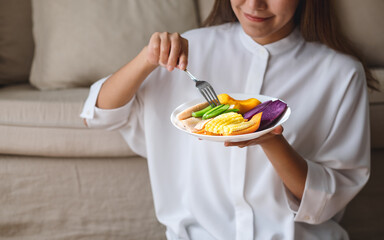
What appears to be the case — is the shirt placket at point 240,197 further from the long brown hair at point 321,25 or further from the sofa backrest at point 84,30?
the sofa backrest at point 84,30

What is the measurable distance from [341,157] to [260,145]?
22 cm

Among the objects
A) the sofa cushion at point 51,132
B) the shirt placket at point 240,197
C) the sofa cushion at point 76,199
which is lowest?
the sofa cushion at point 76,199

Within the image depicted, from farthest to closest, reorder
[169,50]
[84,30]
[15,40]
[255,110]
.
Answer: [15,40]
[84,30]
[169,50]
[255,110]

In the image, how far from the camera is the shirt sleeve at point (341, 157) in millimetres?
1072

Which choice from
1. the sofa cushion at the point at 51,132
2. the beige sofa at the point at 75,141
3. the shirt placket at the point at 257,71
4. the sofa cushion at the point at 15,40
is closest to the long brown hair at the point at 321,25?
the shirt placket at the point at 257,71

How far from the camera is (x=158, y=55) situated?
0.96 meters

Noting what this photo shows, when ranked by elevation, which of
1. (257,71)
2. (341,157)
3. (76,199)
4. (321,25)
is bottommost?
(76,199)

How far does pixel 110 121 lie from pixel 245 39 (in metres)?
0.43

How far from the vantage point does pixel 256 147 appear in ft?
3.63

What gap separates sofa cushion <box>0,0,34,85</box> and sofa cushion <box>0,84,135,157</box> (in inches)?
15.4

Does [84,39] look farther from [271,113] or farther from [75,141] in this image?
[271,113]

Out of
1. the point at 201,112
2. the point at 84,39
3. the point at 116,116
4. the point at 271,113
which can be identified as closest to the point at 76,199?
the point at 116,116

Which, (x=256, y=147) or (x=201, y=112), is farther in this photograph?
(x=256, y=147)

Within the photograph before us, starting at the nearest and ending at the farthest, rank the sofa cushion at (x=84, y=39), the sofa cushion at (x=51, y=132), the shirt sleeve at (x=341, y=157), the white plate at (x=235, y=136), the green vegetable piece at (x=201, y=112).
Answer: the white plate at (x=235, y=136)
the green vegetable piece at (x=201, y=112)
the shirt sleeve at (x=341, y=157)
the sofa cushion at (x=51, y=132)
the sofa cushion at (x=84, y=39)
